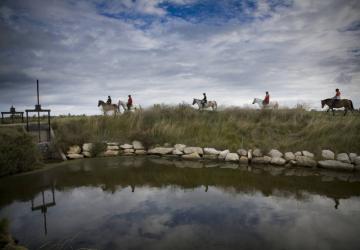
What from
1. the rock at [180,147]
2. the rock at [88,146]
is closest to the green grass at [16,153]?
the rock at [88,146]

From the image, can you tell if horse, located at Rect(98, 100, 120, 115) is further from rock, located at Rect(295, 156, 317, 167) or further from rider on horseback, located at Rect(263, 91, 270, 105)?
rock, located at Rect(295, 156, 317, 167)

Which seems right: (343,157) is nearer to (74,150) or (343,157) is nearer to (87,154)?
(87,154)

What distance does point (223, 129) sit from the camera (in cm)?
1597

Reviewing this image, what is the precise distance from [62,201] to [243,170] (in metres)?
7.17

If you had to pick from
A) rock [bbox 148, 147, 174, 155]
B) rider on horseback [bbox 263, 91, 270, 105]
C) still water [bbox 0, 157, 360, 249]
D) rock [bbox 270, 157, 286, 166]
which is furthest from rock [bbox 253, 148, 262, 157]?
rider on horseback [bbox 263, 91, 270, 105]

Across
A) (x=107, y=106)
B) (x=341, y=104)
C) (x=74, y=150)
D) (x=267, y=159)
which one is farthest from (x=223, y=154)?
(x=107, y=106)

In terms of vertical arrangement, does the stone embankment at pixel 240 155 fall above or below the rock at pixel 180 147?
below

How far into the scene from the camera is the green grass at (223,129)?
1367 centimetres

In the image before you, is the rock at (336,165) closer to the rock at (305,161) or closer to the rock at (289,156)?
the rock at (305,161)

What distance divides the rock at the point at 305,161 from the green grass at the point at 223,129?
1092mm

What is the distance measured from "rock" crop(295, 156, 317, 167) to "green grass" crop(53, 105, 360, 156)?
1.09m

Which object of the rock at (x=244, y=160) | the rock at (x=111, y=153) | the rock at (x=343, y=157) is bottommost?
the rock at (x=244, y=160)

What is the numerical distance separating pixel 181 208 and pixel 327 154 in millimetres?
8638

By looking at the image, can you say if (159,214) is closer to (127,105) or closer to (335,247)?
(335,247)
